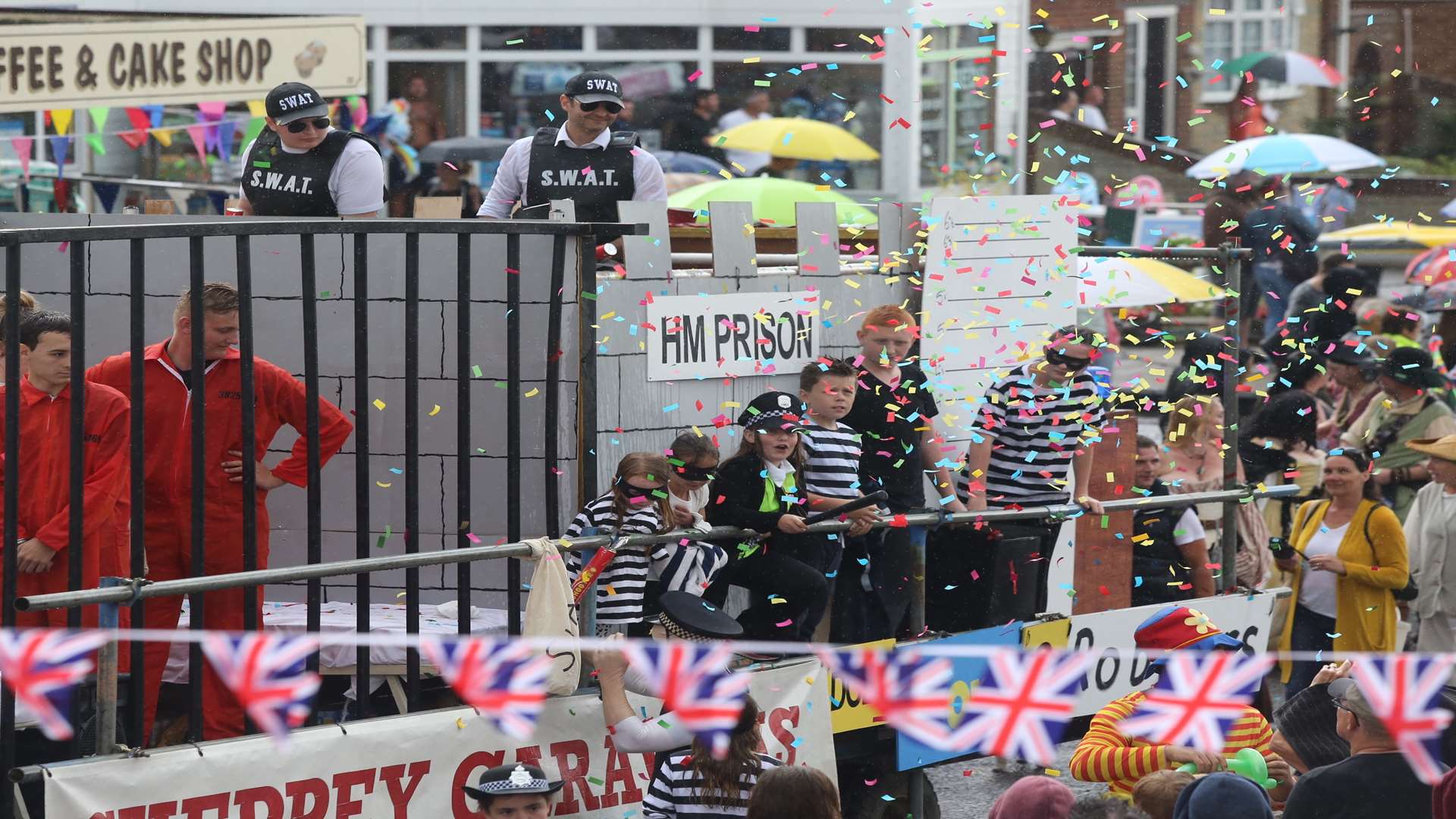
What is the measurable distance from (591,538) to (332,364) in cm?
144

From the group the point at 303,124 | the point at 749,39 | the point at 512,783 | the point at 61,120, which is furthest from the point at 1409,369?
the point at 749,39

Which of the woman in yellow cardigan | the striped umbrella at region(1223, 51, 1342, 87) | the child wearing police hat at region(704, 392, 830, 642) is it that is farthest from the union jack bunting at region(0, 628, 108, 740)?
the striped umbrella at region(1223, 51, 1342, 87)

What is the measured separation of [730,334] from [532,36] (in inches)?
608

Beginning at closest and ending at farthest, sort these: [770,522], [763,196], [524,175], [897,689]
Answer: [897,689]
[770,522]
[524,175]
[763,196]

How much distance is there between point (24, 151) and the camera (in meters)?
17.1

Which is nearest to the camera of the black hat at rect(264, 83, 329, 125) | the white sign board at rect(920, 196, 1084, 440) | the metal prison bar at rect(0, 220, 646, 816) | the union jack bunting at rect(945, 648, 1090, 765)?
the union jack bunting at rect(945, 648, 1090, 765)

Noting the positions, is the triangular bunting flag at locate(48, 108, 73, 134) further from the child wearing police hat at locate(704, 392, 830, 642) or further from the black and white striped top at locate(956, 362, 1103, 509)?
the child wearing police hat at locate(704, 392, 830, 642)

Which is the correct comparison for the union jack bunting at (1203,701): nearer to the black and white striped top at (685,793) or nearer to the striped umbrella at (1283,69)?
the black and white striped top at (685,793)

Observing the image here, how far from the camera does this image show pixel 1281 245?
14.6m

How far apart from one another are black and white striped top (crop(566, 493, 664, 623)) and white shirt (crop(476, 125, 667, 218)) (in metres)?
1.75

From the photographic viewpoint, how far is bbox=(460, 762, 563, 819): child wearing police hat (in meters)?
5.66

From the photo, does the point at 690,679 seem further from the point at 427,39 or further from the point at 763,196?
the point at 427,39

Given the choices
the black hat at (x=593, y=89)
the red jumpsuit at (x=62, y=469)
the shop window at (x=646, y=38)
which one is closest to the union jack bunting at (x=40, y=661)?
the red jumpsuit at (x=62, y=469)

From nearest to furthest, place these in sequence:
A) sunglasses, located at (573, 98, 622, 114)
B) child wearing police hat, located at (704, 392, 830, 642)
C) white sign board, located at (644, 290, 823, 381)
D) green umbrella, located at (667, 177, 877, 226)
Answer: child wearing police hat, located at (704, 392, 830, 642)
white sign board, located at (644, 290, 823, 381)
sunglasses, located at (573, 98, 622, 114)
green umbrella, located at (667, 177, 877, 226)
